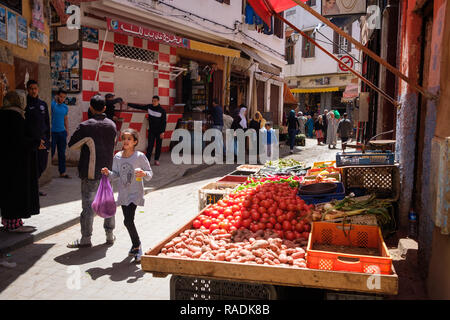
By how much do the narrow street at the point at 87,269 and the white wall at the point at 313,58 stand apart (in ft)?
94.1

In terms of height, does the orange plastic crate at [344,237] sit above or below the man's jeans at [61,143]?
below

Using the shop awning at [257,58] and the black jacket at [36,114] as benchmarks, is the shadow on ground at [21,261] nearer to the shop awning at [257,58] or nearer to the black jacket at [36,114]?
the black jacket at [36,114]

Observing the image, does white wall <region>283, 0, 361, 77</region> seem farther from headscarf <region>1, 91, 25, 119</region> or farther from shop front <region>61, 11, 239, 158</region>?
headscarf <region>1, 91, 25, 119</region>

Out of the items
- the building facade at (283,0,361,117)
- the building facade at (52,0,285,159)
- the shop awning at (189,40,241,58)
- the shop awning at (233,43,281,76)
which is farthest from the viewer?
the building facade at (283,0,361,117)

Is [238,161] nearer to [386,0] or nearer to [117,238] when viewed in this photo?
[386,0]

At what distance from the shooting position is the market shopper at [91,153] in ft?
17.2

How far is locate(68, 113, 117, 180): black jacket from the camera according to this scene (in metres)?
5.23

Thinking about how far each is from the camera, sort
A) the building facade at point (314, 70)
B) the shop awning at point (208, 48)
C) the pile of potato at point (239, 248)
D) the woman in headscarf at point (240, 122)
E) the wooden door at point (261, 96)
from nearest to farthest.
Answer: the pile of potato at point (239, 248) → the shop awning at point (208, 48) → the woman in headscarf at point (240, 122) → the wooden door at point (261, 96) → the building facade at point (314, 70)

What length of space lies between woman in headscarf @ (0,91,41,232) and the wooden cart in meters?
3.12

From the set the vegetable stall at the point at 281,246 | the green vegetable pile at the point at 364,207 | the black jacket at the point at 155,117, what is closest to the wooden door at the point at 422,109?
the vegetable stall at the point at 281,246

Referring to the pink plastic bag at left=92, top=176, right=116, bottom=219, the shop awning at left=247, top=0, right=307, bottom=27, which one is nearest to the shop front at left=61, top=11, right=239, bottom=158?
the shop awning at left=247, top=0, right=307, bottom=27

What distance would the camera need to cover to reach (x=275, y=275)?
2.98 meters
